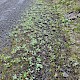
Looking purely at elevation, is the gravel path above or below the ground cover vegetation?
above

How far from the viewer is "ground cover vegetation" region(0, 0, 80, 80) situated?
4.98 m

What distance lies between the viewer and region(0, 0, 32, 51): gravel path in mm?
7167

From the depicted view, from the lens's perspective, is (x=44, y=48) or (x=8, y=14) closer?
(x=44, y=48)

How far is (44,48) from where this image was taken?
611 centimetres

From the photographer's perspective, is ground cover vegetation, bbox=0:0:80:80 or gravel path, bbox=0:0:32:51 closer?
ground cover vegetation, bbox=0:0:80:80

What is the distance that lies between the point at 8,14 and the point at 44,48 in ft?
13.2

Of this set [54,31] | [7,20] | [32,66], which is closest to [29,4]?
[7,20]

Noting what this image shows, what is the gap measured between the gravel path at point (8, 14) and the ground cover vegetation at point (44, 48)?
304mm

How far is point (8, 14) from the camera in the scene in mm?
9430

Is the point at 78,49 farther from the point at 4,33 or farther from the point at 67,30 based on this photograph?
the point at 4,33

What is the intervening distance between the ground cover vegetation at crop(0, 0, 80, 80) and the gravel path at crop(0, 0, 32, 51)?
0.30 metres

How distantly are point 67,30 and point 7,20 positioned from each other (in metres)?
2.88

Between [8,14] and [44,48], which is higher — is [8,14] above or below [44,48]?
above

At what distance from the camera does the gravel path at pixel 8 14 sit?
7167mm
